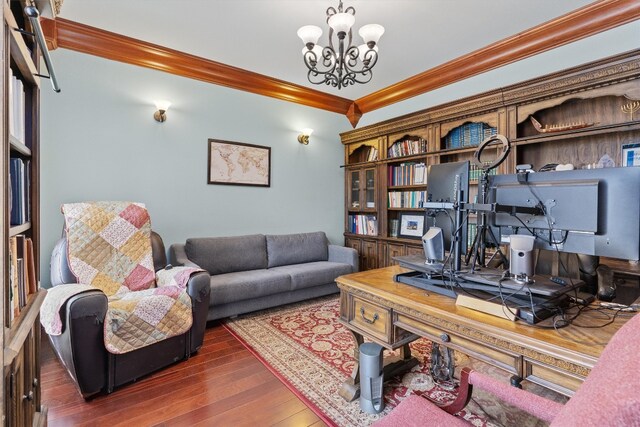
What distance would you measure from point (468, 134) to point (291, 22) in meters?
2.11

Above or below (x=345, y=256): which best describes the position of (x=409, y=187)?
above

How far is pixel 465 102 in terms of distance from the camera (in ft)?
10.3

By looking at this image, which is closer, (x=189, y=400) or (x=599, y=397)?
(x=599, y=397)

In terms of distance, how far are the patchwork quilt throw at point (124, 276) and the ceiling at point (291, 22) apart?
1.61 m

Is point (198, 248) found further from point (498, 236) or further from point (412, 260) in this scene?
point (498, 236)

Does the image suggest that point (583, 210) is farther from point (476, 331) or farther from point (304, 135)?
point (304, 135)

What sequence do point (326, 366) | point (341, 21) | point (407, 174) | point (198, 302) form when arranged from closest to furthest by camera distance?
1. point (341, 21)
2. point (326, 366)
3. point (198, 302)
4. point (407, 174)

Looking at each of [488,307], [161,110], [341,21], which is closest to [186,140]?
[161,110]

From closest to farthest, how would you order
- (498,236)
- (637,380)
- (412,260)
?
(637,380), (498,236), (412,260)

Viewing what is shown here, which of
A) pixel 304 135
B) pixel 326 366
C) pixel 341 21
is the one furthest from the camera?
pixel 304 135

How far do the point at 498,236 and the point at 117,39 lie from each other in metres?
3.61

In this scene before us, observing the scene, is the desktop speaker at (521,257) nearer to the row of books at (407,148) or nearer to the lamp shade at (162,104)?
the row of books at (407,148)

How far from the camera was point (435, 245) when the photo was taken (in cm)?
149

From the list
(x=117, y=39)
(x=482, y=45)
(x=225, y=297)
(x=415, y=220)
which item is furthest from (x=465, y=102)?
(x=117, y=39)
